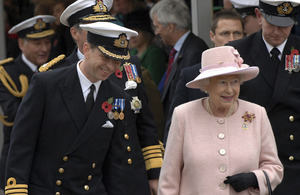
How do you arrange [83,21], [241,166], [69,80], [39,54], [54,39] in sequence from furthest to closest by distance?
[54,39] < [39,54] < [83,21] < [69,80] < [241,166]

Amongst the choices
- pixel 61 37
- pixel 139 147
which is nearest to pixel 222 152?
pixel 139 147

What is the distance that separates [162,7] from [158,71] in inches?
32.9

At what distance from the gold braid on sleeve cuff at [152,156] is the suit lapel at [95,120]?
2.49 feet

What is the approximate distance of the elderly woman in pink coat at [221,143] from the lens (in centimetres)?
476

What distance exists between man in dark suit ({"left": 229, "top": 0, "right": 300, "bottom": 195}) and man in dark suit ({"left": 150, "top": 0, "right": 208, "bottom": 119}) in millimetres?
1794

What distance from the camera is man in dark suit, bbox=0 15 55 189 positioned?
7496mm

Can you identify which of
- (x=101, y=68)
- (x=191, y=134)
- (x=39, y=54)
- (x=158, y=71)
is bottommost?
(x=158, y=71)

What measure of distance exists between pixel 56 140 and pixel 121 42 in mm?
748

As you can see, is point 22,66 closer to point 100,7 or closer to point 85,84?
point 100,7

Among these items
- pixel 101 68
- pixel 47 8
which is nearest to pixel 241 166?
pixel 101 68

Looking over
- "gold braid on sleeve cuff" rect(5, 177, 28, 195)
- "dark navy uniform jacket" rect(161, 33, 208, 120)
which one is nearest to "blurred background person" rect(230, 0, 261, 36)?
"dark navy uniform jacket" rect(161, 33, 208, 120)

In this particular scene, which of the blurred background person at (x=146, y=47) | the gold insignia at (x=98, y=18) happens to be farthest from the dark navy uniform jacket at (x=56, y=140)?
the blurred background person at (x=146, y=47)

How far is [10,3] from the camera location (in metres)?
10.9

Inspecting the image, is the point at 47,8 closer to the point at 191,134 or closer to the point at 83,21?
the point at 83,21
